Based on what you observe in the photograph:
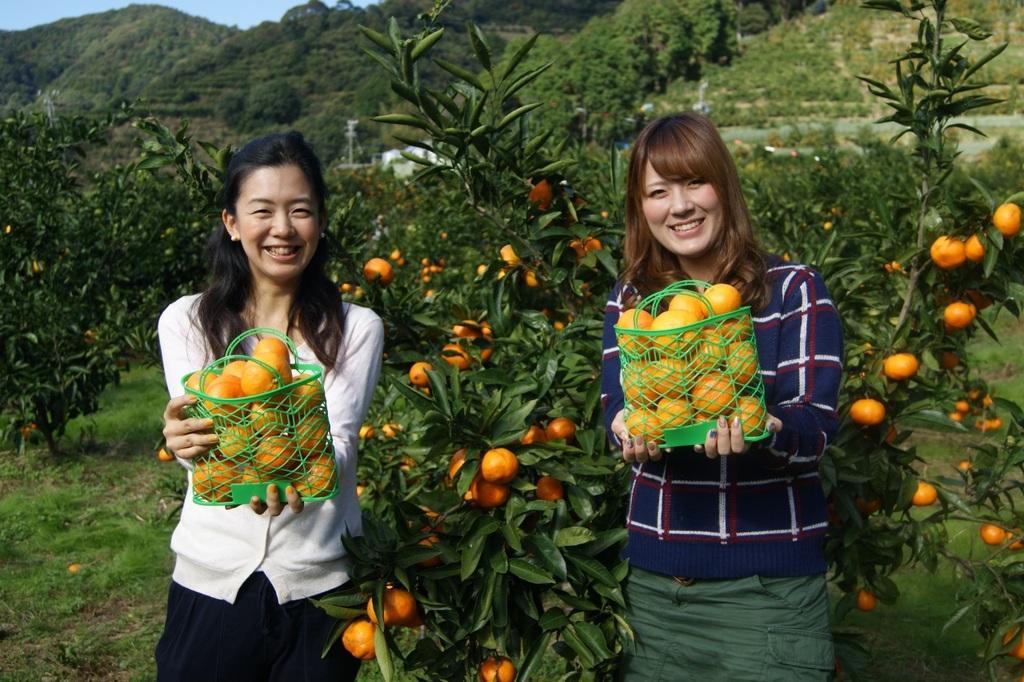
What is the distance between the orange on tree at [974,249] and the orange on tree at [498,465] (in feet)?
3.79

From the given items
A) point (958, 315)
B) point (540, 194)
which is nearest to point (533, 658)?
point (540, 194)

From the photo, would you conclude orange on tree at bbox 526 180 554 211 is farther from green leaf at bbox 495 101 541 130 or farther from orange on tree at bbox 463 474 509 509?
orange on tree at bbox 463 474 509 509

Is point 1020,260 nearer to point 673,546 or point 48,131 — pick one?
point 673,546

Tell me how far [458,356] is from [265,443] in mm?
923

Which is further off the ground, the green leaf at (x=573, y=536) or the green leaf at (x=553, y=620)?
the green leaf at (x=573, y=536)

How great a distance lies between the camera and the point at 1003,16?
3534 centimetres

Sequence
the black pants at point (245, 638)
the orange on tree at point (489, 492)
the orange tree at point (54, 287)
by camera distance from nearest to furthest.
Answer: the black pants at point (245, 638), the orange on tree at point (489, 492), the orange tree at point (54, 287)

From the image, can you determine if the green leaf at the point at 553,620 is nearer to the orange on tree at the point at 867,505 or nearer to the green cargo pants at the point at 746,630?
the green cargo pants at the point at 746,630

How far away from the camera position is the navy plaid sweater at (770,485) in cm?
133

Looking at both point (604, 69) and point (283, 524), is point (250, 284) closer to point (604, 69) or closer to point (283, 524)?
point (283, 524)

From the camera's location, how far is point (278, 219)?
152 centimetres

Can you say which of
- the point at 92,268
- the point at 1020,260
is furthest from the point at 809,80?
the point at 1020,260

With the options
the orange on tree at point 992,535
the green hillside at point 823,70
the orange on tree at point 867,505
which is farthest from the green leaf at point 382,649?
the green hillside at point 823,70

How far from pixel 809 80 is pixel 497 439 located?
37.2 meters
